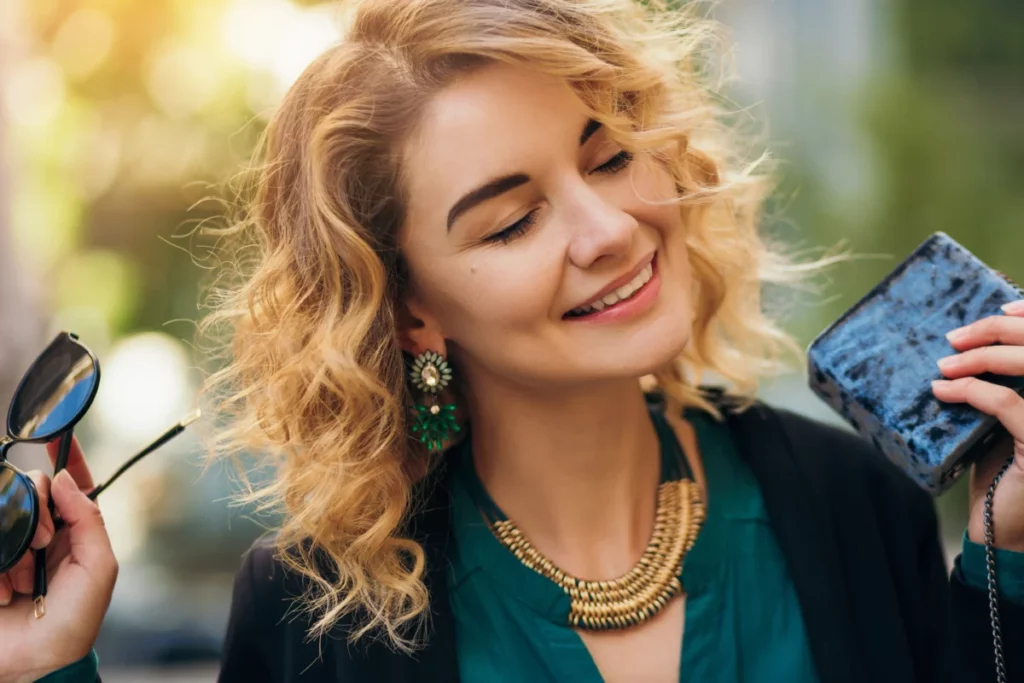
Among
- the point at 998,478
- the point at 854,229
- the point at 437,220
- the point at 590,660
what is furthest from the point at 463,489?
the point at 854,229

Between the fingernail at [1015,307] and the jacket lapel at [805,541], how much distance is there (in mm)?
386

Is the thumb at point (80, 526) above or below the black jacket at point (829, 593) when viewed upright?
above

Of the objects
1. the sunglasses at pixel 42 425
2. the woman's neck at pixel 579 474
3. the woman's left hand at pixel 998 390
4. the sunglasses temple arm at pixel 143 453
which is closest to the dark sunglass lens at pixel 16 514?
the sunglasses at pixel 42 425

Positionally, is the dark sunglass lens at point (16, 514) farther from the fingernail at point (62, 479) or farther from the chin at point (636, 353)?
the chin at point (636, 353)

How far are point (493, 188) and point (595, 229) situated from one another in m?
0.14

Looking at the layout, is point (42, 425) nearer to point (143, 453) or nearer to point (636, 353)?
point (143, 453)

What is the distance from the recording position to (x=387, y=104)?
4.22ft

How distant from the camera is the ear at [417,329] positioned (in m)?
1.40

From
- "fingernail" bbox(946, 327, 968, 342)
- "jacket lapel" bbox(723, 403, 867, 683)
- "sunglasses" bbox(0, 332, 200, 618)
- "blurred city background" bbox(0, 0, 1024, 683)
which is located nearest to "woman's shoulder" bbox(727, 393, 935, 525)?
"jacket lapel" bbox(723, 403, 867, 683)

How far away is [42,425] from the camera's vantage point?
3.83ft

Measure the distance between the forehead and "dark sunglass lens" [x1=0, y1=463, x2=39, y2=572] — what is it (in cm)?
59

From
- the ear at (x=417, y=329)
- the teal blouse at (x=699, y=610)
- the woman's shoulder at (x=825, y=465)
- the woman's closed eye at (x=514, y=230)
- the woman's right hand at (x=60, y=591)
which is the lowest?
the teal blouse at (x=699, y=610)

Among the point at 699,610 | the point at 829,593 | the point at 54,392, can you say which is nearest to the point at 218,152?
the point at 54,392

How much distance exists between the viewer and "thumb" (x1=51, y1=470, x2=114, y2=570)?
3.85 feet
